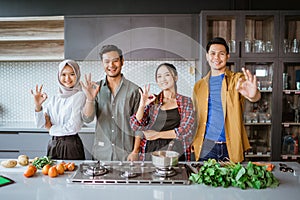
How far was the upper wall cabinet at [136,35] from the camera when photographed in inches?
151

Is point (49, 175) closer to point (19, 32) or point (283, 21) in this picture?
point (19, 32)

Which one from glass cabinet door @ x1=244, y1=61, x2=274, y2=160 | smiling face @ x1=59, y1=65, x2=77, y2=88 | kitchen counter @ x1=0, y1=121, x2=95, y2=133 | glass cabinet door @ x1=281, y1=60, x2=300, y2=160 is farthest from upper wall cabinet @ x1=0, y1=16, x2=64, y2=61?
glass cabinet door @ x1=281, y1=60, x2=300, y2=160

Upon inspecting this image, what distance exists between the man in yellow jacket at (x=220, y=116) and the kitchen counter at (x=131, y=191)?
0.70 m

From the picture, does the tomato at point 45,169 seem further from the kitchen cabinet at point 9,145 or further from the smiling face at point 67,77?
the kitchen cabinet at point 9,145

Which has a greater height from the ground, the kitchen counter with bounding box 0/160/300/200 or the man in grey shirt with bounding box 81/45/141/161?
the man in grey shirt with bounding box 81/45/141/161

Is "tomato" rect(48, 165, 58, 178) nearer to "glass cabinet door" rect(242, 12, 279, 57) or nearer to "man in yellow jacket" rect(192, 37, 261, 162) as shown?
"man in yellow jacket" rect(192, 37, 261, 162)

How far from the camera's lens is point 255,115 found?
3.73m

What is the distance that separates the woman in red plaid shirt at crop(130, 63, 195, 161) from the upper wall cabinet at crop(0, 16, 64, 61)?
6.92ft

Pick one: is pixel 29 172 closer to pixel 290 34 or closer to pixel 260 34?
pixel 260 34

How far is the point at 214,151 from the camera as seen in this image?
245 centimetres

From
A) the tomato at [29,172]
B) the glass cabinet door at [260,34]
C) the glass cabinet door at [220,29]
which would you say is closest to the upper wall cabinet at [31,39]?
the glass cabinet door at [220,29]

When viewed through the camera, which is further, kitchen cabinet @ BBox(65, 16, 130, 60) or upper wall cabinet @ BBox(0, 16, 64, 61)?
upper wall cabinet @ BBox(0, 16, 64, 61)

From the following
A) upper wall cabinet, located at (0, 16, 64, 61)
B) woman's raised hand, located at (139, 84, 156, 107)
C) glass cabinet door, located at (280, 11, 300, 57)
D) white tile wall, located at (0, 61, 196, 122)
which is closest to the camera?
woman's raised hand, located at (139, 84, 156, 107)

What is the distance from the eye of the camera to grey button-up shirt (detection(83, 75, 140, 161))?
2.62 m
